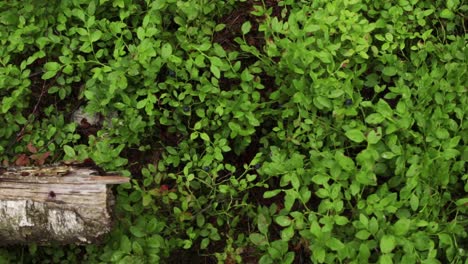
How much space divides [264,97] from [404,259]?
149cm

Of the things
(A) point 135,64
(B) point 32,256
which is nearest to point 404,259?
(A) point 135,64

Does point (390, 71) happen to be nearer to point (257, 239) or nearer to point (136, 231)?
point (257, 239)

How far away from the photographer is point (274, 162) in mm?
3039

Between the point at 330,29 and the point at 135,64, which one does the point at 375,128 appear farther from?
the point at 135,64

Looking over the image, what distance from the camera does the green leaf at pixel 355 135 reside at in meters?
2.88

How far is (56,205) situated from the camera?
2.79 metres

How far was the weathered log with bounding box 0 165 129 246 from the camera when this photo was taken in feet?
9.02

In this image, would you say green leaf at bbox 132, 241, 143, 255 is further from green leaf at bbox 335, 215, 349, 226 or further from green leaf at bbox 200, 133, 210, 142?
green leaf at bbox 335, 215, 349, 226

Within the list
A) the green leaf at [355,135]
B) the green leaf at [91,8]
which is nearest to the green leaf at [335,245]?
the green leaf at [355,135]

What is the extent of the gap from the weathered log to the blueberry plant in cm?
25

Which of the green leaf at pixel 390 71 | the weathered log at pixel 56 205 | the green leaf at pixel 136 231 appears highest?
the green leaf at pixel 390 71

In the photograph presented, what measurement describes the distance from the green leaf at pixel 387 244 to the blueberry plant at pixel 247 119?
109 millimetres

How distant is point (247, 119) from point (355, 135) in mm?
732

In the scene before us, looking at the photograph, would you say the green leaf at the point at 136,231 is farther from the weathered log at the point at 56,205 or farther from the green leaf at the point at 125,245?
the weathered log at the point at 56,205
